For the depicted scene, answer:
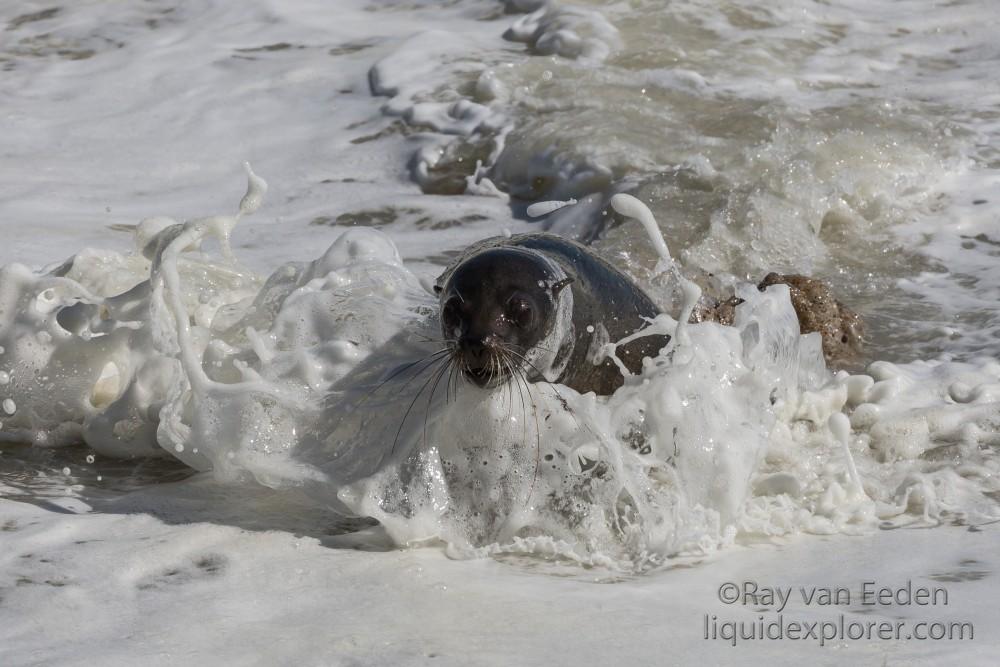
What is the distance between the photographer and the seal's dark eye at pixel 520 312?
328cm

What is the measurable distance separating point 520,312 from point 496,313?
0.08 meters

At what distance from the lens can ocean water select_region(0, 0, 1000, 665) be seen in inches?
110

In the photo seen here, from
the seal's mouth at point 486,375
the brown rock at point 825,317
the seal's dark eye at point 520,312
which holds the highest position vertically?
the seal's dark eye at point 520,312

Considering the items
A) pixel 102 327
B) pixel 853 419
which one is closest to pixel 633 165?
pixel 853 419

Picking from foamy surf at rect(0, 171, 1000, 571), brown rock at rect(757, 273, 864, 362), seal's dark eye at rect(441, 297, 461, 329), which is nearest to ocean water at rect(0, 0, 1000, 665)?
foamy surf at rect(0, 171, 1000, 571)

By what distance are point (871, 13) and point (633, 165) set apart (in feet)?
12.7

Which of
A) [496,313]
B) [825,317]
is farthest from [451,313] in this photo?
[825,317]

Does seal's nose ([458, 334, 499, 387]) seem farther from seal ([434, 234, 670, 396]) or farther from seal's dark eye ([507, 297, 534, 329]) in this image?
seal's dark eye ([507, 297, 534, 329])

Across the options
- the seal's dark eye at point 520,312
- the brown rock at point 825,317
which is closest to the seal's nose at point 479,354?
the seal's dark eye at point 520,312

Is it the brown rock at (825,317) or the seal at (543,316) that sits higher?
the seal at (543,316)

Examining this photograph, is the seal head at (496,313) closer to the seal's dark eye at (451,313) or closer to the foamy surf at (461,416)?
the seal's dark eye at (451,313)

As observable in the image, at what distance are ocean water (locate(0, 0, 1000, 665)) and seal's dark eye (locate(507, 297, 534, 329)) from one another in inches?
9.0

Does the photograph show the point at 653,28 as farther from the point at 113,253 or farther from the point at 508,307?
the point at 508,307

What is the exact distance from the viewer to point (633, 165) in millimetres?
6863
